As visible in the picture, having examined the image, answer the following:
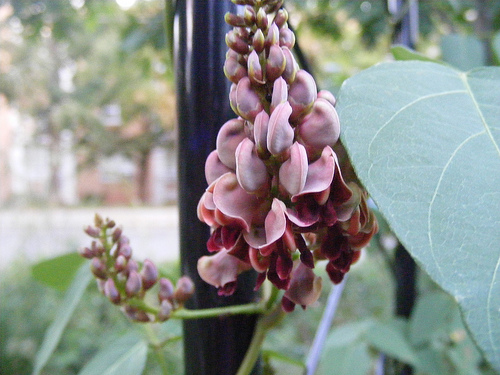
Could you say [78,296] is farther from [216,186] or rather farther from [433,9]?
[433,9]

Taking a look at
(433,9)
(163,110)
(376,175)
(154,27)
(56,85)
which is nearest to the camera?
(376,175)

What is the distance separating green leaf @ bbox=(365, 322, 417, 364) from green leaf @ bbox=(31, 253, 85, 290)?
0.70 metres

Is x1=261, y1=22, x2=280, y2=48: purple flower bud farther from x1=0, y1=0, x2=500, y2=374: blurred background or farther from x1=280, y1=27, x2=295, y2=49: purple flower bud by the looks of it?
x1=0, y1=0, x2=500, y2=374: blurred background

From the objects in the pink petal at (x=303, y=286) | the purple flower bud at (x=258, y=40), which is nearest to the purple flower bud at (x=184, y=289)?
the pink petal at (x=303, y=286)

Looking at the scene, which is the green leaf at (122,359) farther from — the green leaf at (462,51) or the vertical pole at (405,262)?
the green leaf at (462,51)

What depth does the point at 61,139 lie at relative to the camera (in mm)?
14727

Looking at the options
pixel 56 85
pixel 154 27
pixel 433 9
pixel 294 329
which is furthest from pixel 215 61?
pixel 56 85

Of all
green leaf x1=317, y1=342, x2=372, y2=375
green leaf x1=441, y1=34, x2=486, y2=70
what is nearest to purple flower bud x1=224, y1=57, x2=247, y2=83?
green leaf x1=441, y1=34, x2=486, y2=70

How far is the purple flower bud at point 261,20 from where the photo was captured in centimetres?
27

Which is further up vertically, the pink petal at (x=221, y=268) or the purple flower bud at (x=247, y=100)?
the purple flower bud at (x=247, y=100)

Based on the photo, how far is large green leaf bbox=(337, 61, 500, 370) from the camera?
20 centimetres

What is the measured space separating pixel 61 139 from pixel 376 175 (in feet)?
52.5

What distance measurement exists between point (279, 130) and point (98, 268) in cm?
22

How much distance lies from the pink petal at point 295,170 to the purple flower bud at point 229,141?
0.14 ft
